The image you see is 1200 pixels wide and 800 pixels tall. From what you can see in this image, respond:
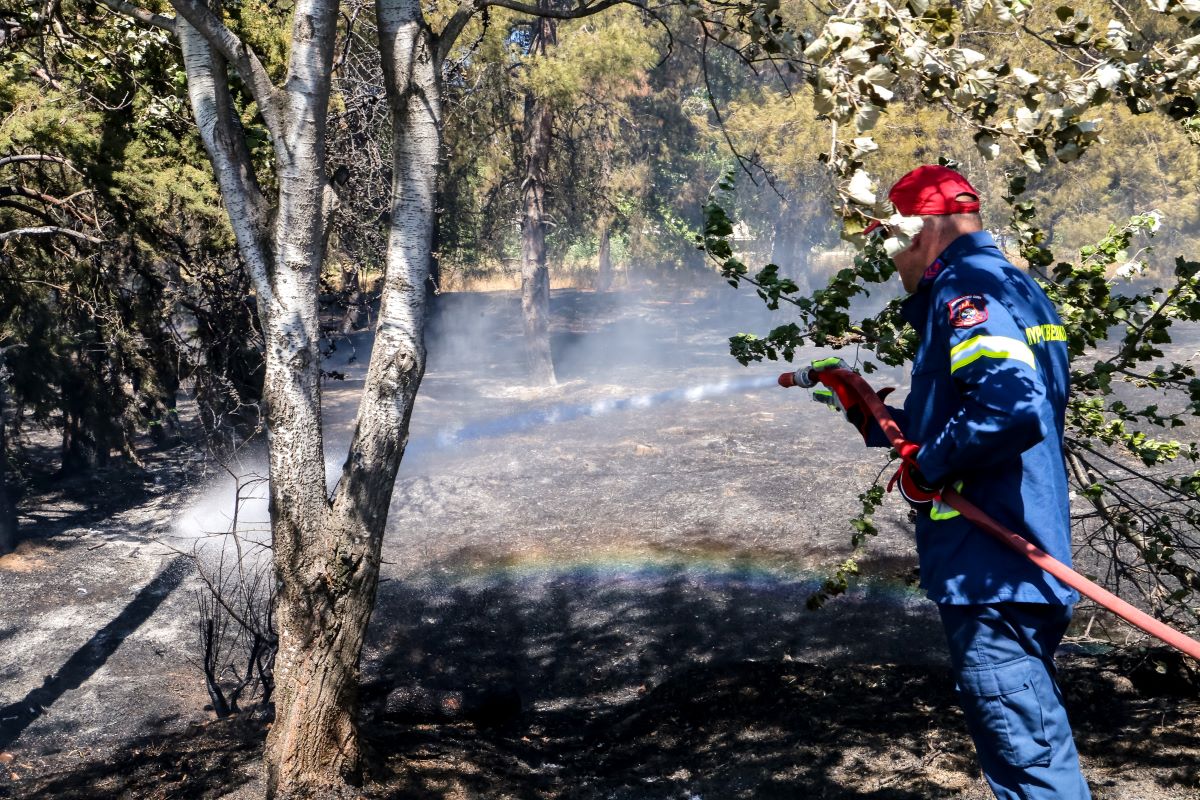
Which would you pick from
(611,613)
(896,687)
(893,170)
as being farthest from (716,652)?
(893,170)

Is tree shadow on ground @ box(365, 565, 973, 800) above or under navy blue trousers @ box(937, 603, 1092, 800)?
under

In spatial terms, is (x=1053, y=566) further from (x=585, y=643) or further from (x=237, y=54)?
(x=585, y=643)

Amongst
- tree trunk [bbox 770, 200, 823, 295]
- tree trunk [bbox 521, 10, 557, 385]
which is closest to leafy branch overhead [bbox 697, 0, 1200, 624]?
tree trunk [bbox 521, 10, 557, 385]

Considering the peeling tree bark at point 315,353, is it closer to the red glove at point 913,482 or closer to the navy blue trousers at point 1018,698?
the red glove at point 913,482

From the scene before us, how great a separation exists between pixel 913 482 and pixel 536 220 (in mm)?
20808

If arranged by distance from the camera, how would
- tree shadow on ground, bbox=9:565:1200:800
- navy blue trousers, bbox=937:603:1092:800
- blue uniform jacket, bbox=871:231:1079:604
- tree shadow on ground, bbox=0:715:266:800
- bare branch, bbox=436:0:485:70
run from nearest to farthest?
1. blue uniform jacket, bbox=871:231:1079:604
2. navy blue trousers, bbox=937:603:1092:800
3. bare branch, bbox=436:0:485:70
4. tree shadow on ground, bbox=9:565:1200:800
5. tree shadow on ground, bbox=0:715:266:800

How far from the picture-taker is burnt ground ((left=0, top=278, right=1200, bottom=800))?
464cm

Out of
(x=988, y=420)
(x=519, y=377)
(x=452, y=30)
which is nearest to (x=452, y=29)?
(x=452, y=30)

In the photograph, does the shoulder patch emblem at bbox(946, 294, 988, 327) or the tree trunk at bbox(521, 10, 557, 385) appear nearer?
the shoulder patch emblem at bbox(946, 294, 988, 327)

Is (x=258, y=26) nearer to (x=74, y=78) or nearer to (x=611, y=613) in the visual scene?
(x=74, y=78)

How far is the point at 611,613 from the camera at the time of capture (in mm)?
9188

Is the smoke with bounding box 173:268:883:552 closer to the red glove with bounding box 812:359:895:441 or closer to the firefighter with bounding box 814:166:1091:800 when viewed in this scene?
the red glove with bounding box 812:359:895:441

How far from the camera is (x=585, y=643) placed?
8477mm

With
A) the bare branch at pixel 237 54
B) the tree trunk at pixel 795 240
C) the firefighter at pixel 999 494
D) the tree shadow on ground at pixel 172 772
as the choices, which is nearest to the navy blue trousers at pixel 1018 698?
the firefighter at pixel 999 494
